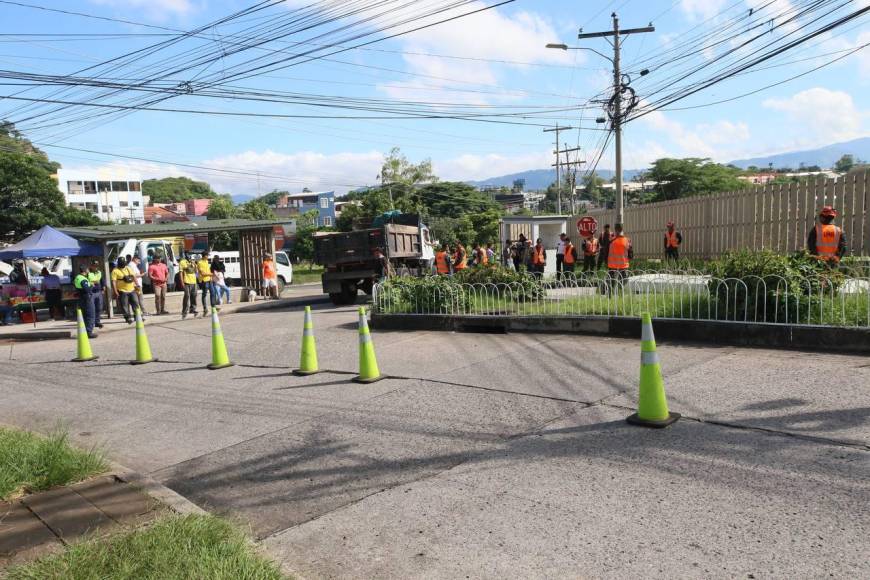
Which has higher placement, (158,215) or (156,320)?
(158,215)

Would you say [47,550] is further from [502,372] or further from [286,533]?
[502,372]

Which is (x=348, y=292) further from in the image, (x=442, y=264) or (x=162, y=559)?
(x=162, y=559)

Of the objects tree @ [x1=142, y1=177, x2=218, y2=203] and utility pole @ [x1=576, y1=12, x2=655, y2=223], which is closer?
utility pole @ [x1=576, y1=12, x2=655, y2=223]

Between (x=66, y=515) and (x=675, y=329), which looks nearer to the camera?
(x=66, y=515)

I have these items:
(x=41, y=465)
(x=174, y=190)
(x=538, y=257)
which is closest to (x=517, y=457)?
(x=41, y=465)

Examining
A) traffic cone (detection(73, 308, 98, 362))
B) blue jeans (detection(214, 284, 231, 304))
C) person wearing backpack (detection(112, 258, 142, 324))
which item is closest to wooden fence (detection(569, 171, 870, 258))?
blue jeans (detection(214, 284, 231, 304))

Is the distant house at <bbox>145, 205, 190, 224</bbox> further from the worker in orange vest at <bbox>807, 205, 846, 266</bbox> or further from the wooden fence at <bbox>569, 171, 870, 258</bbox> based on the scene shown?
the worker in orange vest at <bbox>807, 205, 846, 266</bbox>

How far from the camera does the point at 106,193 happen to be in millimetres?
87438

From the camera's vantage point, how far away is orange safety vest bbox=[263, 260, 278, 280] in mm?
22480

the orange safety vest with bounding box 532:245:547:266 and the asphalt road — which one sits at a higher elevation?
the orange safety vest with bounding box 532:245:547:266

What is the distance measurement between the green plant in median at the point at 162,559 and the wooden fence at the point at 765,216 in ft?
42.1

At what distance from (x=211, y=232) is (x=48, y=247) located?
191 inches

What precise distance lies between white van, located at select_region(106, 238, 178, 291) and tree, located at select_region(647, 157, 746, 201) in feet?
164

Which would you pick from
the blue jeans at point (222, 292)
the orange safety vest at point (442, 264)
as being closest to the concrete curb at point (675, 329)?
the orange safety vest at point (442, 264)
